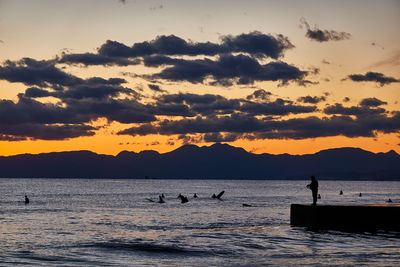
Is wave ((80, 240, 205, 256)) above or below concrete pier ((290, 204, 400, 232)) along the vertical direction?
below

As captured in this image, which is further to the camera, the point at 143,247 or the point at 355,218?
the point at 355,218

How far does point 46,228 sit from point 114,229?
5.25 meters

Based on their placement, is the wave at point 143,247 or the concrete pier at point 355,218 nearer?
the wave at point 143,247

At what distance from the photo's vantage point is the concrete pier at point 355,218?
32.4 meters

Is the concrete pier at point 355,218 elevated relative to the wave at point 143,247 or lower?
elevated

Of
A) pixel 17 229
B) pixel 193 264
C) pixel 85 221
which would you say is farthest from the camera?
pixel 85 221

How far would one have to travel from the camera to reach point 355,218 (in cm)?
3309

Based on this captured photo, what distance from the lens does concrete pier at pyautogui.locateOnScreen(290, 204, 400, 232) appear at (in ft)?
106

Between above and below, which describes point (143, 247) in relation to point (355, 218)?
below

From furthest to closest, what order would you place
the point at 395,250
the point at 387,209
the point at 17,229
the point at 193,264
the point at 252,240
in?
the point at 17,229 → the point at 387,209 → the point at 252,240 → the point at 395,250 → the point at 193,264

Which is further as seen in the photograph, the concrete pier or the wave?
the concrete pier

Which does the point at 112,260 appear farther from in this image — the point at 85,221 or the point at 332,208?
the point at 85,221

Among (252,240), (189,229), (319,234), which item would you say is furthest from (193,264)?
(189,229)

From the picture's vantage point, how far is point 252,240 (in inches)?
1192
